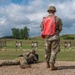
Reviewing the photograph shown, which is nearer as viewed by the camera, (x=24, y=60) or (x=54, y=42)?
(x=54, y=42)

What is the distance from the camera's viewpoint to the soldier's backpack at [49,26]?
1063cm

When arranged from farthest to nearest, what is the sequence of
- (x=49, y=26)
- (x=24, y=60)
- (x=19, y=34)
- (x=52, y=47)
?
(x=19, y=34) < (x=24, y=60) < (x=52, y=47) < (x=49, y=26)

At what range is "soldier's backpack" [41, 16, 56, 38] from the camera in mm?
10633

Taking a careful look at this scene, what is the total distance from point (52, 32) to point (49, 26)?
0.70 ft

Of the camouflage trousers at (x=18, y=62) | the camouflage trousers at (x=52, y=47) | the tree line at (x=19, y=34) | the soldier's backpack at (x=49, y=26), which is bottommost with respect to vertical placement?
the camouflage trousers at (x=18, y=62)

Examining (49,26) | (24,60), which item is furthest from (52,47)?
(24,60)

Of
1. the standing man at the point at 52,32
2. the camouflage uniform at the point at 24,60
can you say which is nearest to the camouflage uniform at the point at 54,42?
the standing man at the point at 52,32

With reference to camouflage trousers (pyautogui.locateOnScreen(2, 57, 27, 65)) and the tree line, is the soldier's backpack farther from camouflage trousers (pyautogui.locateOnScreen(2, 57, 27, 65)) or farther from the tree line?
the tree line

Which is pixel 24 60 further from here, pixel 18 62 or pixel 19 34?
pixel 19 34

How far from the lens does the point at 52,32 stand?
10.7 metres

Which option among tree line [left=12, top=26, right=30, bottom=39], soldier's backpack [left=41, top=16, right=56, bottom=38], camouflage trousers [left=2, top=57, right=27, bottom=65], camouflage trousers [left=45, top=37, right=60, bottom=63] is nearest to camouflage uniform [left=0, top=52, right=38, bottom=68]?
camouflage trousers [left=2, top=57, right=27, bottom=65]

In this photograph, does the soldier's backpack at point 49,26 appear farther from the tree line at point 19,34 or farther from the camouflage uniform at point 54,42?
the tree line at point 19,34

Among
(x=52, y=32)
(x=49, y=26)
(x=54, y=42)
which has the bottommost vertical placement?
(x=54, y=42)

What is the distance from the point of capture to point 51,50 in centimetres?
1084
